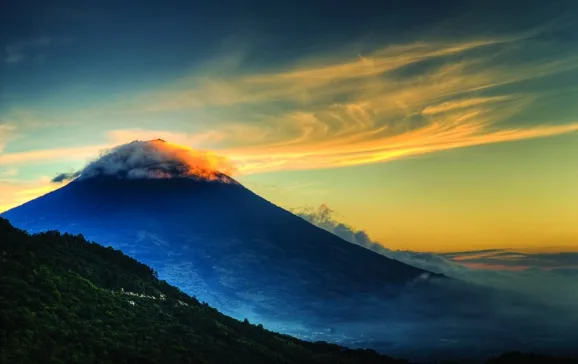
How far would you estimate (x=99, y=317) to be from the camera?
51.1 metres

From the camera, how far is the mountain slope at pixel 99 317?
3988cm

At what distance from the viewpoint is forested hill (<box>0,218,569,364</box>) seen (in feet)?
131

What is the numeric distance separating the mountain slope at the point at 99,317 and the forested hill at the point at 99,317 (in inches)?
3.1

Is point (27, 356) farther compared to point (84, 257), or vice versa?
point (84, 257)

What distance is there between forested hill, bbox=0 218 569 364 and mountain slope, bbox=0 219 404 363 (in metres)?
0.08

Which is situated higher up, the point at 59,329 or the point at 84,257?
the point at 84,257

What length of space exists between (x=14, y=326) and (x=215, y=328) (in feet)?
97.6

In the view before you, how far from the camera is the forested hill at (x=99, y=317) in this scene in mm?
39850

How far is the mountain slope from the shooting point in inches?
1570

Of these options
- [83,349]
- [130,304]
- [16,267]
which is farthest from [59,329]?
[130,304]

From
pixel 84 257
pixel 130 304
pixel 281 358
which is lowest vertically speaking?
pixel 281 358

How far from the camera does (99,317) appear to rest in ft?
168

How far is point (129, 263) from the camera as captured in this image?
77062mm

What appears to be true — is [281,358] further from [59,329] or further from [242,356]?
[59,329]
